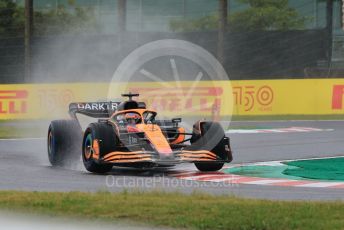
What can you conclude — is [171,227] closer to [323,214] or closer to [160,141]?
[323,214]

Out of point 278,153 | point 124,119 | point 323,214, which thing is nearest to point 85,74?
point 278,153

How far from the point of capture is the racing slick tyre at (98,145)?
14688 millimetres

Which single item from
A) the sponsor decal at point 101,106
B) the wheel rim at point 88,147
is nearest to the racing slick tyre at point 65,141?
the sponsor decal at point 101,106

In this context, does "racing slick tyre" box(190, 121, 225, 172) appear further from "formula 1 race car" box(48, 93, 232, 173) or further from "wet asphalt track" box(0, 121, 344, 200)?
"wet asphalt track" box(0, 121, 344, 200)

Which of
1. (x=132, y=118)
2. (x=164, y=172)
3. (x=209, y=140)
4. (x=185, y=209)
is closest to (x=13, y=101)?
(x=132, y=118)

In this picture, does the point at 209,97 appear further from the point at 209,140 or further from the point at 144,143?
the point at 144,143

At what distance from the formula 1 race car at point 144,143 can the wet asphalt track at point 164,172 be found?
293mm

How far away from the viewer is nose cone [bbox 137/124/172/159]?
47.2 feet

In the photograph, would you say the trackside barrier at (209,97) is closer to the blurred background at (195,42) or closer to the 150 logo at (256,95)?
the 150 logo at (256,95)

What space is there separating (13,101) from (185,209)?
78.8 ft

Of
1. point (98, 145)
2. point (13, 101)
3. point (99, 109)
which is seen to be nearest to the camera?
point (98, 145)

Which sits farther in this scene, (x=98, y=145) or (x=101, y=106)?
(x=101, y=106)

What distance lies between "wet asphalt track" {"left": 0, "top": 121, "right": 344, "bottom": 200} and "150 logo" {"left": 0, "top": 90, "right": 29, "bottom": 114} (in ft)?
31.9

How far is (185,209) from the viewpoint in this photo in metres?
10.0
